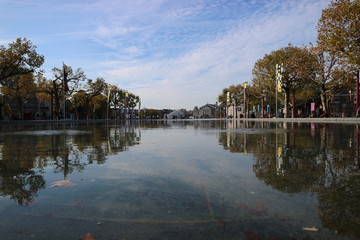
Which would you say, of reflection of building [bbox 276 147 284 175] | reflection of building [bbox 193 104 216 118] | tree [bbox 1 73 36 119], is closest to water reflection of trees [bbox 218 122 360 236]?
reflection of building [bbox 276 147 284 175]

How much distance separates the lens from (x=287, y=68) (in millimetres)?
35094

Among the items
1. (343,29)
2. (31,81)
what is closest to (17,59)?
(31,81)

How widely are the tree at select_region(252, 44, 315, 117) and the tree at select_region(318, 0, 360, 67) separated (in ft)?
39.1

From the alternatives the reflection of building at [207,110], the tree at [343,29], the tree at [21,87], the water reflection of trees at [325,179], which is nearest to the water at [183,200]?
the water reflection of trees at [325,179]

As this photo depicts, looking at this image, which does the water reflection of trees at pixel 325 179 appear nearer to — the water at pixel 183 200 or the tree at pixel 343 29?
the water at pixel 183 200

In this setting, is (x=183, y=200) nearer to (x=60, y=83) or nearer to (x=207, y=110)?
(x=60, y=83)

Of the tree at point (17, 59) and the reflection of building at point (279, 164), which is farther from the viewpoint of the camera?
the tree at point (17, 59)

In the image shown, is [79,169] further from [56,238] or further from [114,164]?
[56,238]

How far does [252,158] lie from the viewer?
5.09m

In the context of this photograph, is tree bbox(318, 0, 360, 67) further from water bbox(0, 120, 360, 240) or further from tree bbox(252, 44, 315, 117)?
water bbox(0, 120, 360, 240)

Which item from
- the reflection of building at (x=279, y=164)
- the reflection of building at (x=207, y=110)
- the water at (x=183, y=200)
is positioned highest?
the reflection of building at (x=207, y=110)

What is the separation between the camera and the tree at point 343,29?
1860 centimetres

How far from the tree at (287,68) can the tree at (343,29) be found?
1192 cm

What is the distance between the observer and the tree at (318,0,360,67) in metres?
18.6
